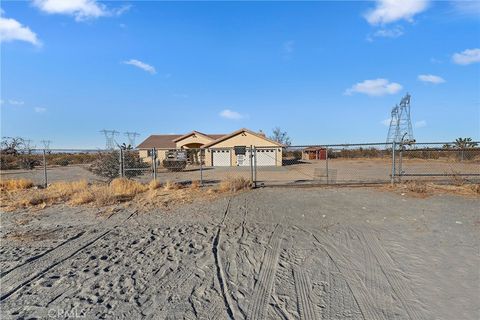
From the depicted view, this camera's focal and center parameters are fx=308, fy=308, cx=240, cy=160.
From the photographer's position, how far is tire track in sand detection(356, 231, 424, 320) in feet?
11.7

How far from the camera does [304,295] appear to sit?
390 cm

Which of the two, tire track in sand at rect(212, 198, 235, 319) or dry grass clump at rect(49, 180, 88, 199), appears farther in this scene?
dry grass clump at rect(49, 180, 88, 199)

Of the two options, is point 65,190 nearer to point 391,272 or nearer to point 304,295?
point 304,295

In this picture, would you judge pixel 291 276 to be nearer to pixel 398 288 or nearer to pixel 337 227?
pixel 398 288

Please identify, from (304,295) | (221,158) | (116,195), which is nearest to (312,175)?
(116,195)

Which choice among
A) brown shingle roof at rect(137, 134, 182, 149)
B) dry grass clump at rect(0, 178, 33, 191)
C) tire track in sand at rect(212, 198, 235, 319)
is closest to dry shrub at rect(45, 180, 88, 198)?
dry grass clump at rect(0, 178, 33, 191)

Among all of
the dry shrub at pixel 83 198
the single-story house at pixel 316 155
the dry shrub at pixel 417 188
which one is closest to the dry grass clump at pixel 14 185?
the dry shrub at pixel 83 198

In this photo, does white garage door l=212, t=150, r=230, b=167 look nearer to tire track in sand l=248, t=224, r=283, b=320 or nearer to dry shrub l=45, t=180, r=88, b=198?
dry shrub l=45, t=180, r=88, b=198

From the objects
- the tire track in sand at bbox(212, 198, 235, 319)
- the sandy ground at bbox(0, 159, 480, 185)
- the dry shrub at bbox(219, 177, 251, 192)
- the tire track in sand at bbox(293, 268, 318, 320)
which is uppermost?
the dry shrub at bbox(219, 177, 251, 192)

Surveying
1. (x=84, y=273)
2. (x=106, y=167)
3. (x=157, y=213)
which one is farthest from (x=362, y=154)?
(x=84, y=273)

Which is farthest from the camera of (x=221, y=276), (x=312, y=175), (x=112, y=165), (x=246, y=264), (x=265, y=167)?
(x=265, y=167)

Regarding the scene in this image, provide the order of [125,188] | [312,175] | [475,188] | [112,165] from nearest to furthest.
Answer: [475,188], [125,188], [112,165], [312,175]

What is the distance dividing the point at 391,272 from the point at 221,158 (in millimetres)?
37311

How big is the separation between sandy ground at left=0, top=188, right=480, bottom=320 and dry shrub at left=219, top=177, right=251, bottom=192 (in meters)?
3.12
